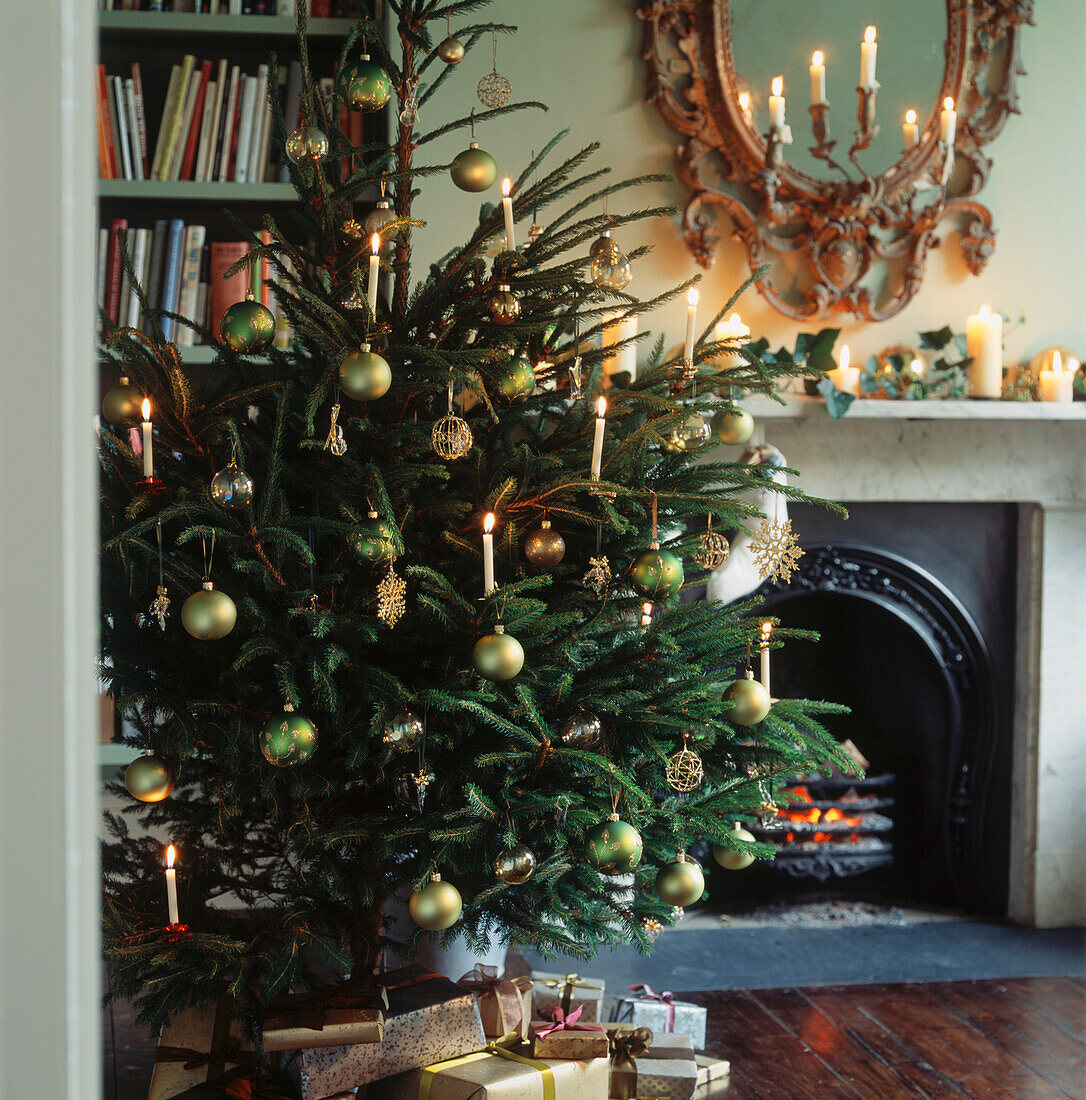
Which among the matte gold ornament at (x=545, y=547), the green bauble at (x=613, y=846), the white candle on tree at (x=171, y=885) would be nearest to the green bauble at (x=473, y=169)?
the matte gold ornament at (x=545, y=547)

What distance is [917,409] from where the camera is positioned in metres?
2.27

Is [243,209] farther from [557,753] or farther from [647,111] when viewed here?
[557,753]

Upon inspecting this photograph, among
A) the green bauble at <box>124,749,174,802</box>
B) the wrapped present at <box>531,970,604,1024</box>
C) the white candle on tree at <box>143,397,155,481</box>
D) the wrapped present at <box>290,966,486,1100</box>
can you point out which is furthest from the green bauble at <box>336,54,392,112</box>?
the wrapped present at <box>531,970,604,1024</box>

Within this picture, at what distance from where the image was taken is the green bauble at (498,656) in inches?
48.5

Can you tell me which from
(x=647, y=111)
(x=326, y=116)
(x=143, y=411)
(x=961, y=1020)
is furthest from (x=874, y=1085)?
(x=647, y=111)

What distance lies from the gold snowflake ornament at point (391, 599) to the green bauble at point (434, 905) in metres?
0.32

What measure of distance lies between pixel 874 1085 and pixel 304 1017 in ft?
3.30

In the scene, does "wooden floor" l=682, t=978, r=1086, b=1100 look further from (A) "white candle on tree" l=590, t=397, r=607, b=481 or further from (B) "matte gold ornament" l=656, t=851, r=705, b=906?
(A) "white candle on tree" l=590, t=397, r=607, b=481

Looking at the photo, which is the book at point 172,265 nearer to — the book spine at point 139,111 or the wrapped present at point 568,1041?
the book spine at point 139,111

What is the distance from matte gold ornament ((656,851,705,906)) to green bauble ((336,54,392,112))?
3.44 ft

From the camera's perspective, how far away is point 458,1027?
150 cm

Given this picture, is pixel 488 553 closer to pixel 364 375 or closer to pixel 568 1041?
pixel 364 375

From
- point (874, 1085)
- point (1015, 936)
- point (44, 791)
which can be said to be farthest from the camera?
point (1015, 936)

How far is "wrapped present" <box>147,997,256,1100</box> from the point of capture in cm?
147
